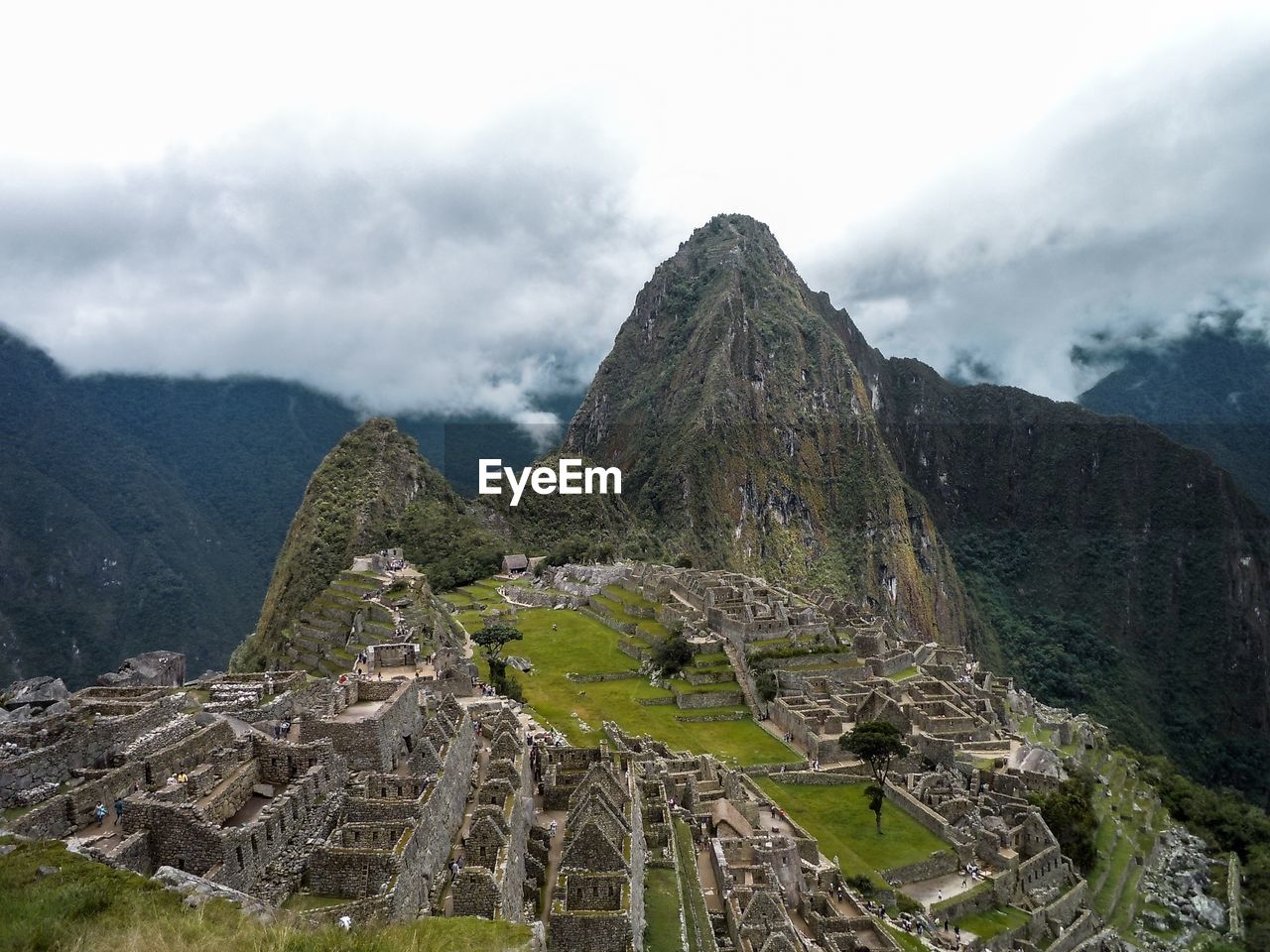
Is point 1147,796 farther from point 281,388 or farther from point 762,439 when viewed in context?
point 762,439

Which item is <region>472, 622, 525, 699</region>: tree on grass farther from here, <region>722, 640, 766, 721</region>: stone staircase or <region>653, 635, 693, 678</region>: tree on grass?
<region>722, 640, 766, 721</region>: stone staircase

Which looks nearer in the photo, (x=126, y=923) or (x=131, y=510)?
(x=126, y=923)

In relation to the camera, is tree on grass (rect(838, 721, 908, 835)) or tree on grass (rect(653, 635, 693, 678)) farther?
tree on grass (rect(653, 635, 693, 678))

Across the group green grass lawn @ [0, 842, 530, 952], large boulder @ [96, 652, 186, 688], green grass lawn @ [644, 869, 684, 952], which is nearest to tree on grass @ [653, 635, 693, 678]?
large boulder @ [96, 652, 186, 688]

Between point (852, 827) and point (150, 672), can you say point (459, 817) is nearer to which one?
point (852, 827)

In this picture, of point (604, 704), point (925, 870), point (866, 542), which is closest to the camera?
point (925, 870)

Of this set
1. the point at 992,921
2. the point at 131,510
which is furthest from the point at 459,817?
the point at 131,510
